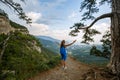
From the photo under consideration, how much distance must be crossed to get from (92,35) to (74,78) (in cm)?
336

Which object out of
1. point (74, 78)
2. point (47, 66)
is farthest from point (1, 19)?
point (74, 78)

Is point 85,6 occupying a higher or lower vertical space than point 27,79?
higher

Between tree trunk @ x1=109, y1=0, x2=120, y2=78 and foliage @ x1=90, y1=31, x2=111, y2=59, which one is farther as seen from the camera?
foliage @ x1=90, y1=31, x2=111, y2=59

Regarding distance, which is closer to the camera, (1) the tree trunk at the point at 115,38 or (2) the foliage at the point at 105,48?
(1) the tree trunk at the point at 115,38

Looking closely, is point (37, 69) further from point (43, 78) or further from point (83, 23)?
point (83, 23)

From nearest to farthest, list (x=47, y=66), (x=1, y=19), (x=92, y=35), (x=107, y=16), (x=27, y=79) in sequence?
1. (x=107, y=16)
2. (x=27, y=79)
3. (x=92, y=35)
4. (x=47, y=66)
5. (x=1, y=19)

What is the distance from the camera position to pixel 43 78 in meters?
12.0

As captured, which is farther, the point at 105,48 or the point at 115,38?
the point at 105,48

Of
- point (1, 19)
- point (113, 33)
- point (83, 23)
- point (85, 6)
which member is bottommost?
point (113, 33)

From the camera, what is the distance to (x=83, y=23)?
12.1m

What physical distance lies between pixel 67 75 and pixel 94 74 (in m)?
2.19

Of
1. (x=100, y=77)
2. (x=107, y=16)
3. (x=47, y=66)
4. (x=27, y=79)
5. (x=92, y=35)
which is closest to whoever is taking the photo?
(x=100, y=77)

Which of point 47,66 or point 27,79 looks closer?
point 27,79

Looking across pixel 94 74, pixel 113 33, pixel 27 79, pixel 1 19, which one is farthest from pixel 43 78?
pixel 1 19
